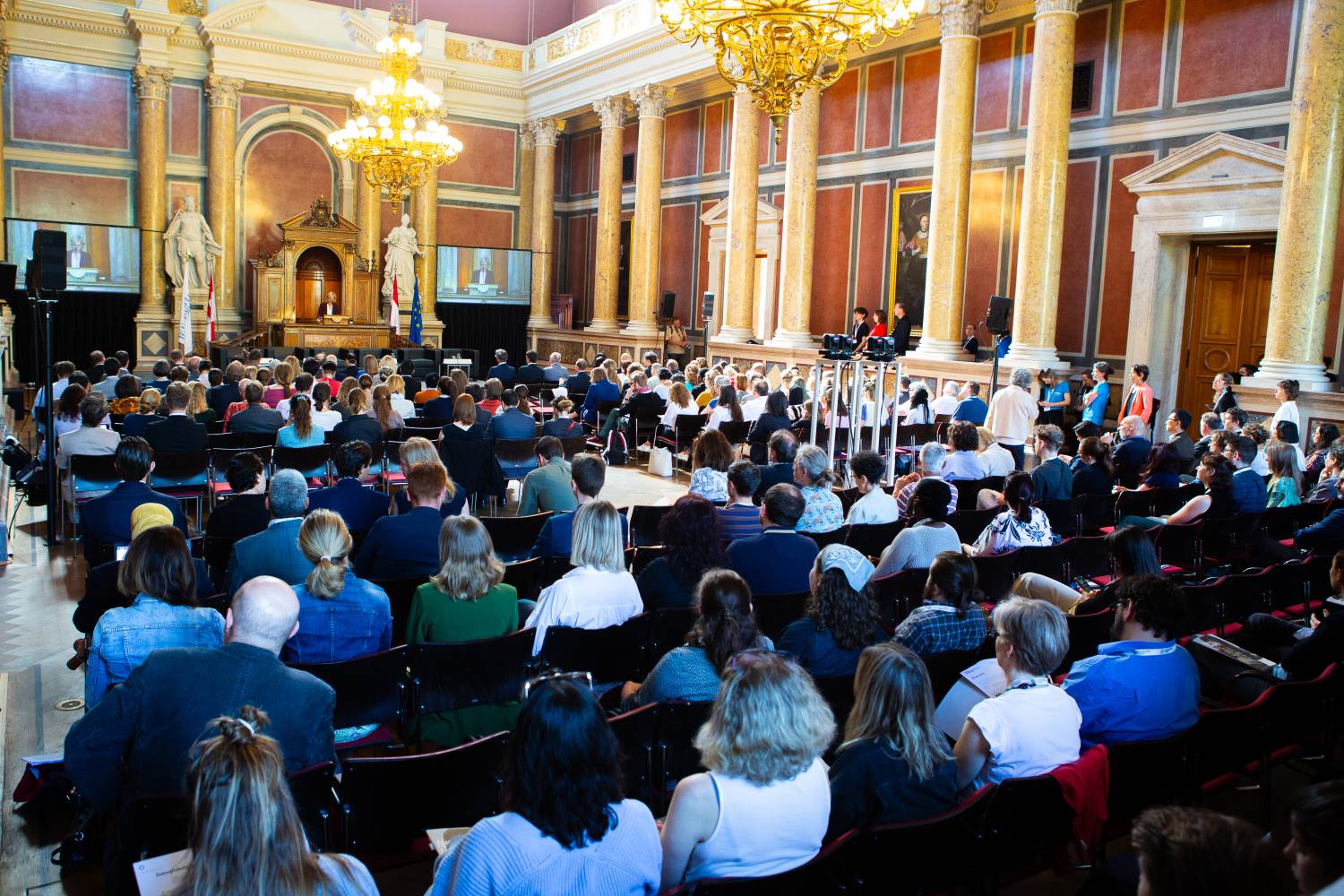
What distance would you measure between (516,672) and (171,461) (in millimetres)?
4739

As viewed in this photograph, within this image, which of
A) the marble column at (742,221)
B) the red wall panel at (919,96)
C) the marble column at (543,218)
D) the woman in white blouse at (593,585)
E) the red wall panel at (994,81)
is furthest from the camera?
the marble column at (543,218)

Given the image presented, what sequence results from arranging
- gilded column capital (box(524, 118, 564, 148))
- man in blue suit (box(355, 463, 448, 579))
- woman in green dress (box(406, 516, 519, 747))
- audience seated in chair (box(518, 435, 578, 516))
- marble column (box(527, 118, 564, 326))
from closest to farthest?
woman in green dress (box(406, 516, 519, 747)) → man in blue suit (box(355, 463, 448, 579)) → audience seated in chair (box(518, 435, 578, 516)) → gilded column capital (box(524, 118, 564, 148)) → marble column (box(527, 118, 564, 326))

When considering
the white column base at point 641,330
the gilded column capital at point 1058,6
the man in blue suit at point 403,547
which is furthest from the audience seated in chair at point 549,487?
the white column base at point 641,330

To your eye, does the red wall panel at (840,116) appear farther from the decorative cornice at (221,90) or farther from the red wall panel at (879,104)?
the decorative cornice at (221,90)

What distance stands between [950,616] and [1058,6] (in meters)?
10.3

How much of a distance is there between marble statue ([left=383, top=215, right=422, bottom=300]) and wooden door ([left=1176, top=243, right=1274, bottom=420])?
46.9ft

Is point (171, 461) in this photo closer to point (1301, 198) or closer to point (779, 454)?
point (779, 454)

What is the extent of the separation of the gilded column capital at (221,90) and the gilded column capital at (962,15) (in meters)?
13.1

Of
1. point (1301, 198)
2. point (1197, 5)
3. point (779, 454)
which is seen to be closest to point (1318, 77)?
point (1301, 198)

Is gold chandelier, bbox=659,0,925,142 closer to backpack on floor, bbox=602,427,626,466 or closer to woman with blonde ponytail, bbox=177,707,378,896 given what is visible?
backpack on floor, bbox=602,427,626,466

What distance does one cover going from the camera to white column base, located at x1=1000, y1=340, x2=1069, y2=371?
12311 mm

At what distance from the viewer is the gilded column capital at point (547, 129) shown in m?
21.9

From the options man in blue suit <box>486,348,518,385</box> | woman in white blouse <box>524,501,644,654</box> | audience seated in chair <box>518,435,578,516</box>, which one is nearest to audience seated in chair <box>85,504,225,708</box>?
woman in white blouse <box>524,501,644,654</box>

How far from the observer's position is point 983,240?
1469cm
